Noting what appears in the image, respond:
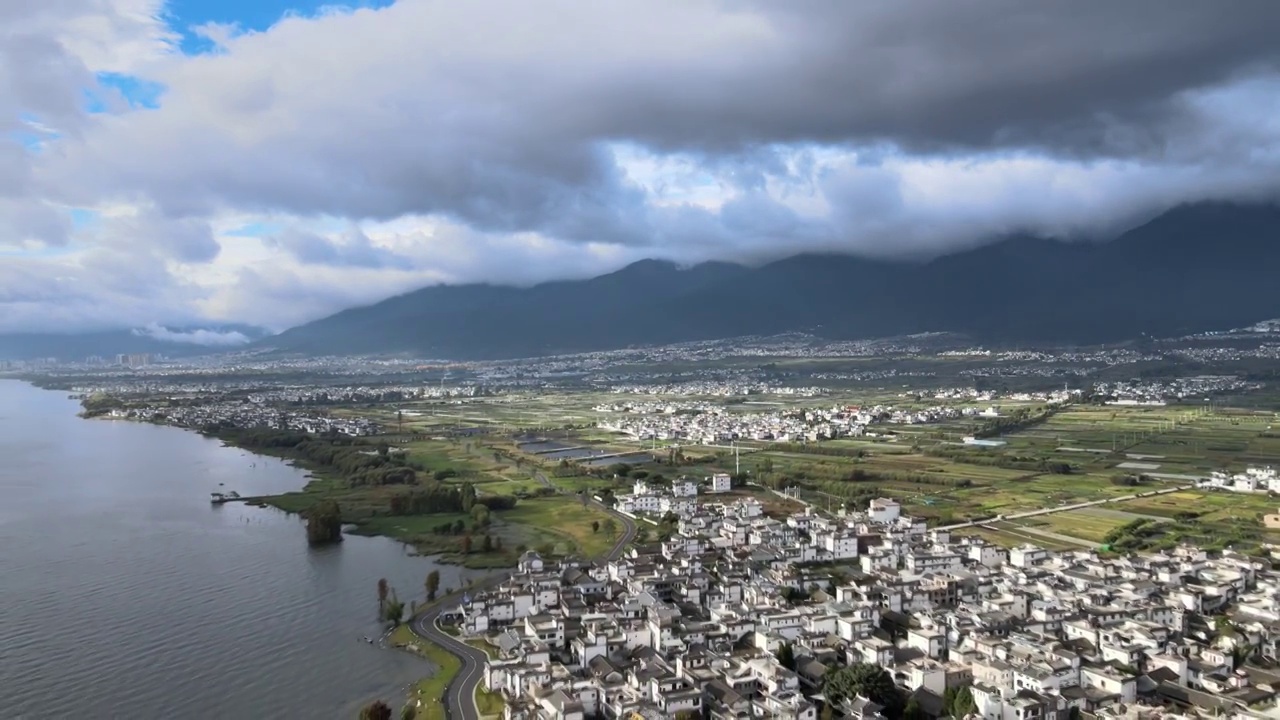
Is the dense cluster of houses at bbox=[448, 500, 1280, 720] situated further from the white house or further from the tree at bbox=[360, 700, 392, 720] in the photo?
the white house

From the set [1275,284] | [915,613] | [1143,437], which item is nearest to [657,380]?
[1143,437]

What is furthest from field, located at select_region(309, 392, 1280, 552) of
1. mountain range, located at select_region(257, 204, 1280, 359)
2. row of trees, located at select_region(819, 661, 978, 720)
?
mountain range, located at select_region(257, 204, 1280, 359)

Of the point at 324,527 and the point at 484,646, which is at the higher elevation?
the point at 324,527

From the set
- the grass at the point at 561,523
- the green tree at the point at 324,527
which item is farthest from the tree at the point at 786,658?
the green tree at the point at 324,527

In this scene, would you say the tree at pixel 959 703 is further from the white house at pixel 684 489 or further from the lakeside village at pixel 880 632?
the white house at pixel 684 489

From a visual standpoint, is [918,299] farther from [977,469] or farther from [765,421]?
[977,469]

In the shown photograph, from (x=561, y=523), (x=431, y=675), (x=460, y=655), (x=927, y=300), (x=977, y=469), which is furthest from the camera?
(x=927, y=300)

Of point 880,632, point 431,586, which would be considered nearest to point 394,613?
point 431,586
